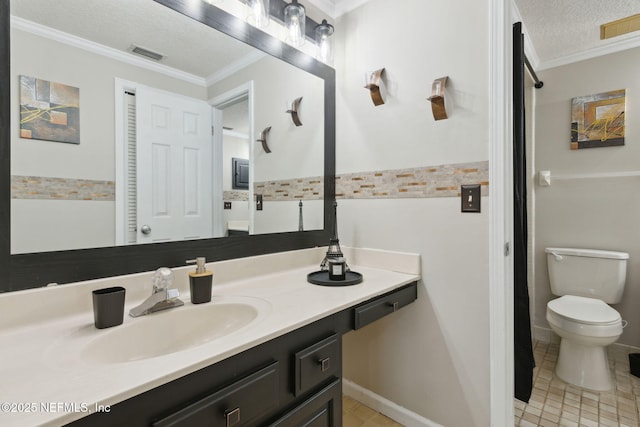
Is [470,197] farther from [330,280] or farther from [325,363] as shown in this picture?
[325,363]

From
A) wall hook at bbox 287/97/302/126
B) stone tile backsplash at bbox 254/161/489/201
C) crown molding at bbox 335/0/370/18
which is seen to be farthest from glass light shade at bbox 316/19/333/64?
stone tile backsplash at bbox 254/161/489/201

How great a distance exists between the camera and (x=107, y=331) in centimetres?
86

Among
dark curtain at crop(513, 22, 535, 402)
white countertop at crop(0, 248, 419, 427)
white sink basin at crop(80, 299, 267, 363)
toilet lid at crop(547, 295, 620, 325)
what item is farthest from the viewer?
toilet lid at crop(547, 295, 620, 325)

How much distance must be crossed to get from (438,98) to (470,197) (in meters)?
0.46

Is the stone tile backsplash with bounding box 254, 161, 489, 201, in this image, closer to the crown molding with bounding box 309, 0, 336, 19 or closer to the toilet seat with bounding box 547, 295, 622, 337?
the crown molding with bounding box 309, 0, 336, 19

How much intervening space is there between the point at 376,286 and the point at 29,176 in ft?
4.13

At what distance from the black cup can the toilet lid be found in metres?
2.36

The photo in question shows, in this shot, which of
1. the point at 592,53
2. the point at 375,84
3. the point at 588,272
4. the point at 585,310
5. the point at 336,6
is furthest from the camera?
the point at 592,53

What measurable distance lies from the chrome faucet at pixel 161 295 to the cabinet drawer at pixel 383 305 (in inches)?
25.5

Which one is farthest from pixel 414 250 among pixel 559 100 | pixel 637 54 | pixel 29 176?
pixel 637 54

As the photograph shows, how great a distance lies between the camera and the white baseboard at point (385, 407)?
5.08 ft

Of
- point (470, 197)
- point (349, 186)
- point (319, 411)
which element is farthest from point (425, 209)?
point (319, 411)

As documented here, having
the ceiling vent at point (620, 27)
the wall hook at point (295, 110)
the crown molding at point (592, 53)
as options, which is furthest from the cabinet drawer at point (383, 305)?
the crown molding at point (592, 53)

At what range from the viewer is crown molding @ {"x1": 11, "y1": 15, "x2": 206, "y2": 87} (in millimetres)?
933
